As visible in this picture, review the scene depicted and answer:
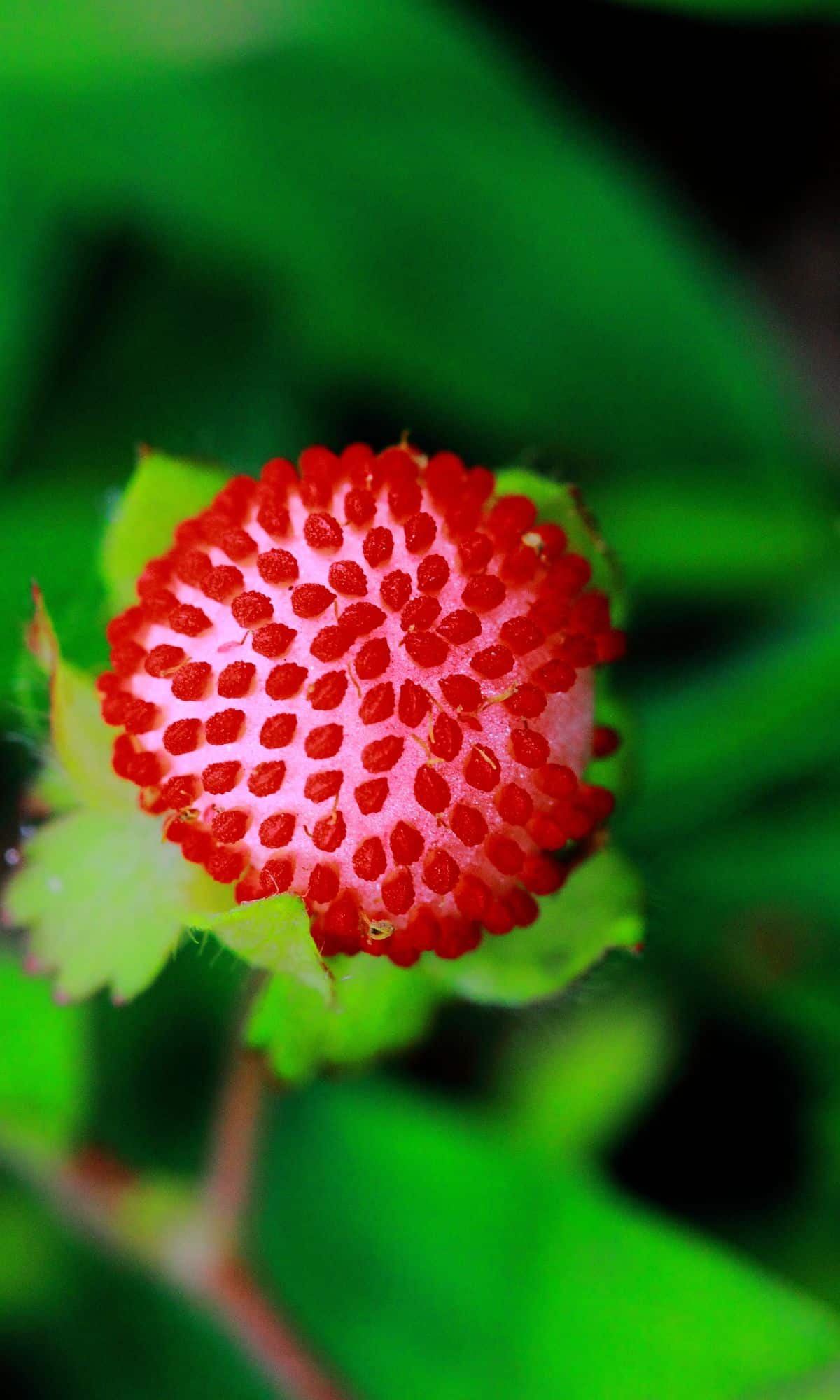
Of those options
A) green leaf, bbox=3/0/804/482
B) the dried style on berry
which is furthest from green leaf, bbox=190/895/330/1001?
green leaf, bbox=3/0/804/482

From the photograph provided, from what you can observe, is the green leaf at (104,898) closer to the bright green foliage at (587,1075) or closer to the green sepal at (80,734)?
the green sepal at (80,734)

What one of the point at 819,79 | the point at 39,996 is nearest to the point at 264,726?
the point at 39,996

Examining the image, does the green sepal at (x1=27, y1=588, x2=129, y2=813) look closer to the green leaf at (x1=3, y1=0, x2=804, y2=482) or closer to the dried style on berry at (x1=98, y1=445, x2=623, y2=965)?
the dried style on berry at (x1=98, y1=445, x2=623, y2=965)

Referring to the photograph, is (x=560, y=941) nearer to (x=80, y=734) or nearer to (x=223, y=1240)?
(x=80, y=734)

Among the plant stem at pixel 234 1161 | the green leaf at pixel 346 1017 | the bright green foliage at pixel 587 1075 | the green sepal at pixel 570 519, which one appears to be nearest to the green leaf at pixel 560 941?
the green leaf at pixel 346 1017

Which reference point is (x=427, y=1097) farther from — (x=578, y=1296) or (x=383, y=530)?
(x=383, y=530)

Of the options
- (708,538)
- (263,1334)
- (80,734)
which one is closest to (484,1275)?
(263,1334)
